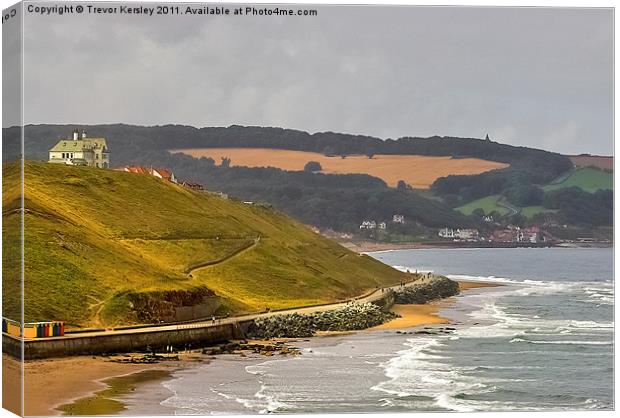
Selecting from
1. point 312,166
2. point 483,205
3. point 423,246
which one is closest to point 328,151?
point 312,166

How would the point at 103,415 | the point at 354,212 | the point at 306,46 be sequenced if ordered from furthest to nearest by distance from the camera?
the point at 354,212 → the point at 306,46 → the point at 103,415

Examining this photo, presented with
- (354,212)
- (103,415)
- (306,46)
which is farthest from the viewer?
(354,212)

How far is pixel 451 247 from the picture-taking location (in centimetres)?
6844

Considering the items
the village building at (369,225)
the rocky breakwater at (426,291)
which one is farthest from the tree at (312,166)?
the rocky breakwater at (426,291)

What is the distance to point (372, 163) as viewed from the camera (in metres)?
64.3

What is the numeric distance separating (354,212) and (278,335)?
21.1 ft

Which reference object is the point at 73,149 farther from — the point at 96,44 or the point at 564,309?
the point at 564,309

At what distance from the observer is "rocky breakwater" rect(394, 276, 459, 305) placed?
73.2m

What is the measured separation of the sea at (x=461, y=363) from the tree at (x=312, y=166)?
19.7 feet

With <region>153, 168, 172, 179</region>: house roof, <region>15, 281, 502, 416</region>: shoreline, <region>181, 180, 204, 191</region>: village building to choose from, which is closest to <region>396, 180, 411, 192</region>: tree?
<region>181, 180, 204, 191</region>: village building

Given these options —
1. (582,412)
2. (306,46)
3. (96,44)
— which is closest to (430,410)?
(582,412)

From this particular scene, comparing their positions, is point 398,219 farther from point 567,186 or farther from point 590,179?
point 590,179

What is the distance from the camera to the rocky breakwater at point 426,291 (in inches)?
2881

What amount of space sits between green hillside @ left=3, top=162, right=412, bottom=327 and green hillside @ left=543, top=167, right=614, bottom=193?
9.45 m
